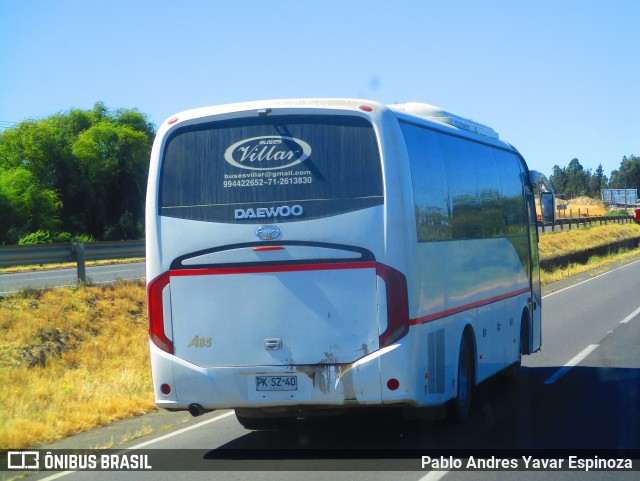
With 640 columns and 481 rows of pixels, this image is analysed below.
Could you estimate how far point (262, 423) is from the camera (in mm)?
10289

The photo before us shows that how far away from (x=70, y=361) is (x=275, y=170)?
8913mm

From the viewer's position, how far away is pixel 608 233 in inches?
2650

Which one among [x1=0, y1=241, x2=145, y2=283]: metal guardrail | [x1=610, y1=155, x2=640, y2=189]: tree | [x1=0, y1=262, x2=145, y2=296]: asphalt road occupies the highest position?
[x1=610, y1=155, x2=640, y2=189]: tree

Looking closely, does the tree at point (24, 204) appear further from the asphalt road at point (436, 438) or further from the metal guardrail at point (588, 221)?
the asphalt road at point (436, 438)

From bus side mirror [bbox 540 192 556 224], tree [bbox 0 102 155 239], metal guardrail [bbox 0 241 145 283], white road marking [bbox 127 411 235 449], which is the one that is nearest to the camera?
white road marking [bbox 127 411 235 449]

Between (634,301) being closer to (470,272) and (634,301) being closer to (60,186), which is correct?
(470,272)

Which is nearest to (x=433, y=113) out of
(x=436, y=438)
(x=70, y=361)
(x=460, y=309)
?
(x=460, y=309)

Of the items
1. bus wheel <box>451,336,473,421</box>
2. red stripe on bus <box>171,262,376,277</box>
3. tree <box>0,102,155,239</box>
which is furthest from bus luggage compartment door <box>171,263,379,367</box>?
tree <box>0,102,155,239</box>

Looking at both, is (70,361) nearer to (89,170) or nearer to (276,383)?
(276,383)

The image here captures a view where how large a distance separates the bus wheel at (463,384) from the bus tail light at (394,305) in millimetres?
2028

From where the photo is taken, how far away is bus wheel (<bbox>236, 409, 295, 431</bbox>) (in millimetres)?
10148

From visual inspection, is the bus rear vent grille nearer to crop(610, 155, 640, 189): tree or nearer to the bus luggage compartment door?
the bus luggage compartment door

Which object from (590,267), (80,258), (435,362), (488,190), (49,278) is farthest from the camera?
(590,267)

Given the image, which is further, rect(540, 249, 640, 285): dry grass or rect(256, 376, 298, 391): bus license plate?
rect(540, 249, 640, 285): dry grass
